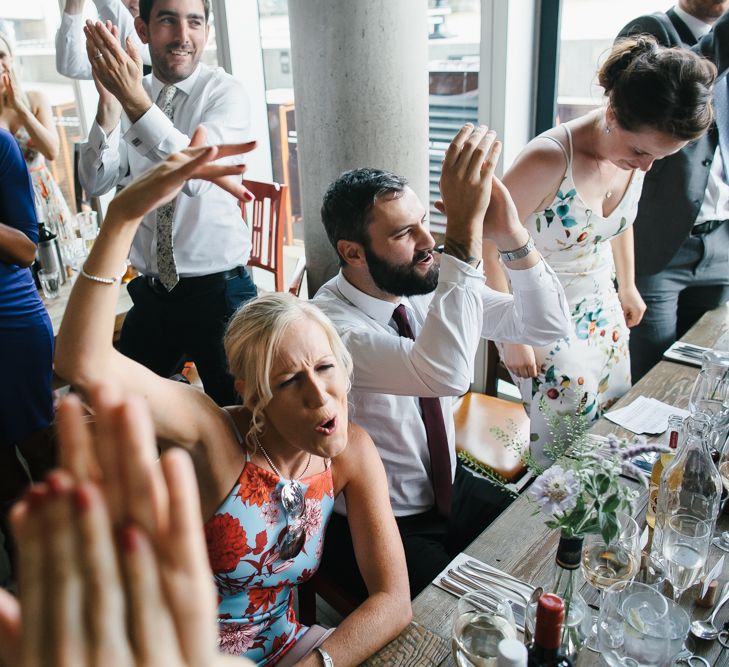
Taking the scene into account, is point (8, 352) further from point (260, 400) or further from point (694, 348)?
point (694, 348)

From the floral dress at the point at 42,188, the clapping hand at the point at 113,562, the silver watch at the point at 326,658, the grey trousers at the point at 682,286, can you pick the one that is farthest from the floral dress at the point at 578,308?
the floral dress at the point at 42,188

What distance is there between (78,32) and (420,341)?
2.31 meters

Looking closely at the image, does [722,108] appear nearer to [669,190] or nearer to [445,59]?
[669,190]

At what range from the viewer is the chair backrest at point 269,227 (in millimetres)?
3176

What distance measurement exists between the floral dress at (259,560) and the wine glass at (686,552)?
2.11ft

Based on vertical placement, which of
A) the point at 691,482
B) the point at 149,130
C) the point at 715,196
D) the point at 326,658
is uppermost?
the point at 149,130

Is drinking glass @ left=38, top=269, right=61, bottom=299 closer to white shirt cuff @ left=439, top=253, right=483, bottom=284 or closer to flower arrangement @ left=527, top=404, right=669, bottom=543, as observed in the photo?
white shirt cuff @ left=439, top=253, right=483, bottom=284

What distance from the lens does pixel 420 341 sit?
1.52m

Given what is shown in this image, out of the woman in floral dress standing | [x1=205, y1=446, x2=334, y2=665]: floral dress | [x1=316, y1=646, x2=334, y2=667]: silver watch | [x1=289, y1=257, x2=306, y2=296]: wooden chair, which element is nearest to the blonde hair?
[x1=205, y1=446, x2=334, y2=665]: floral dress

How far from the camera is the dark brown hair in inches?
68.7

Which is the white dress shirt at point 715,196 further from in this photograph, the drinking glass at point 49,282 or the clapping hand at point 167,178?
the drinking glass at point 49,282

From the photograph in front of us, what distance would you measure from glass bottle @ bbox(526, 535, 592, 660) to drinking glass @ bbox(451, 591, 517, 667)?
0.04 metres

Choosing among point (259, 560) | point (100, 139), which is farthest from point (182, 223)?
point (259, 560)

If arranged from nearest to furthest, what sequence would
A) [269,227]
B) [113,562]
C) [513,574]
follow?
[113,562] → [513,574] → [269,227]
